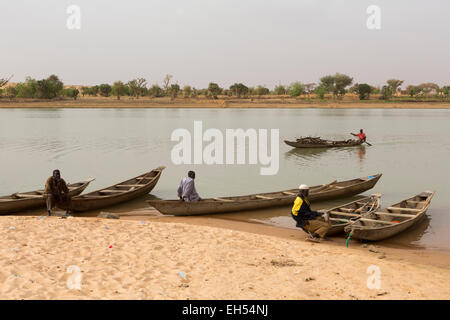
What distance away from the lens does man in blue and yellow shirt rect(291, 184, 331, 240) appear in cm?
906

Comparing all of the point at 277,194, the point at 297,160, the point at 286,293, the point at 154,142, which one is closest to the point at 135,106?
the point at 154,142

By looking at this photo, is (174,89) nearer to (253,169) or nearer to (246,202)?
(253,169)

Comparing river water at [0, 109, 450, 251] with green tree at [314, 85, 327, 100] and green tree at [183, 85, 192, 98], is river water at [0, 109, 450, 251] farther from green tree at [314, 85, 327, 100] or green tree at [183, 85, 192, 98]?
green tree at [183, 85, 192, 98]

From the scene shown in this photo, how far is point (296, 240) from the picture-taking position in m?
9.45

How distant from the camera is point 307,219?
9.32 m

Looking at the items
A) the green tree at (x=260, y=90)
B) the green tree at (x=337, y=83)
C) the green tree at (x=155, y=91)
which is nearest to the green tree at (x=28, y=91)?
the green tree at (x=155, y=91)

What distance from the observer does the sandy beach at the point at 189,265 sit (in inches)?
224

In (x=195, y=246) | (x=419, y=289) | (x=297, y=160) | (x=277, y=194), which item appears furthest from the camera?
(x=297, y=160)

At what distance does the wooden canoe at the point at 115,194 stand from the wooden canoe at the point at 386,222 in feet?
22.3

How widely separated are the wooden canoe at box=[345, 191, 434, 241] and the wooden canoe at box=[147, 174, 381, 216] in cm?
223

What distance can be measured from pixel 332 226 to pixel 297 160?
14301 mm

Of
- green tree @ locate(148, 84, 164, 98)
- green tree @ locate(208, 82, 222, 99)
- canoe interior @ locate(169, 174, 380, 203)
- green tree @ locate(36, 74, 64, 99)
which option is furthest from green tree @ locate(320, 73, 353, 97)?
canoe interior @ locate(169, 174, 380, 203)

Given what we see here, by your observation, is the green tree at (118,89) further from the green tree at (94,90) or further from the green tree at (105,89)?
the green tree at (94,90)
